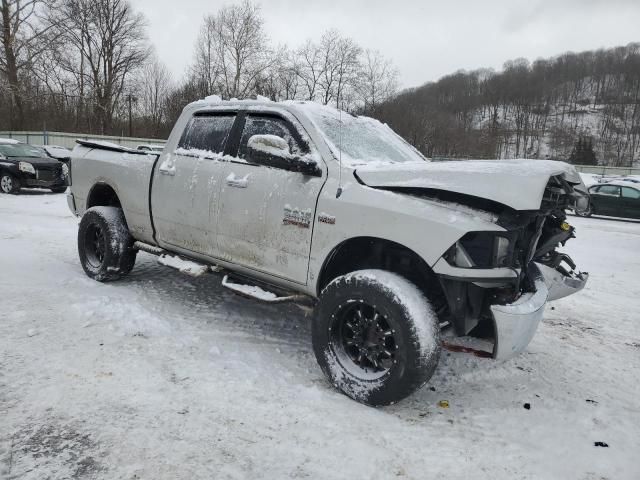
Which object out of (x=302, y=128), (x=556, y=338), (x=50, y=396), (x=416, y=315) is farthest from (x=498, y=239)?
(x=50, y=396)

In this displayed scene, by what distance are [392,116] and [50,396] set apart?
4336 centimetres

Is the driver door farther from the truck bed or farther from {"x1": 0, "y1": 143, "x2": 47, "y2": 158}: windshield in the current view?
{"x1": 0, "y1": 143, "x2": 47, "y2": 158}: windshield

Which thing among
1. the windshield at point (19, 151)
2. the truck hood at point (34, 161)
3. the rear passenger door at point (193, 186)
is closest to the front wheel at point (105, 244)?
the rear passenger door at point (193, 186)

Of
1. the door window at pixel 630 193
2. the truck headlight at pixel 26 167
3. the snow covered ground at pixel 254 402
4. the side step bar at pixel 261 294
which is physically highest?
the door window at pixel 630 193

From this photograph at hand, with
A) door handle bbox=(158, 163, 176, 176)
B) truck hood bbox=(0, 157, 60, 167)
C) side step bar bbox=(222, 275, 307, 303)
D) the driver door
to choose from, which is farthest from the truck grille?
side step bar bbox=(222, 275, 307, 303)

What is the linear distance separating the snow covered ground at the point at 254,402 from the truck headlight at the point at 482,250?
99cm

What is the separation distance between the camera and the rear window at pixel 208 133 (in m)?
4.13

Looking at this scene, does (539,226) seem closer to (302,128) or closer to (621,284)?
(302,128)

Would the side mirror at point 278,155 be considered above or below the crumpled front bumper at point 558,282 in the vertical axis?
above

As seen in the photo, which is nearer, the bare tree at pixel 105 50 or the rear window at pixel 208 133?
the rear window at pixel 208 133

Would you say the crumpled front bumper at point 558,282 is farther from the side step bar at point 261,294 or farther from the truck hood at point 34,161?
the truck hood at point 34,161

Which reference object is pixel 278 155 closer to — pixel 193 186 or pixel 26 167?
pixel 193 186

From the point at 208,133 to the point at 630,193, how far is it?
715 inches

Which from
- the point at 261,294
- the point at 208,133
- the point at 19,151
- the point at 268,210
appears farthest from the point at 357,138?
the point at 19,151
